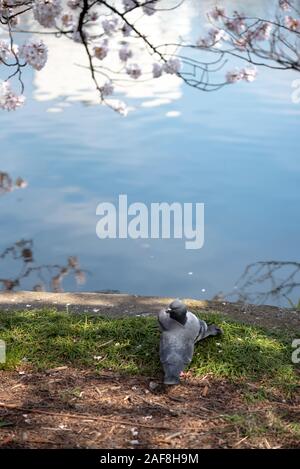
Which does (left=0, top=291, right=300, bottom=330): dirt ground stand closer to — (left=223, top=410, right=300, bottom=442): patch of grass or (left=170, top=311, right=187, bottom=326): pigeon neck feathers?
(left=170, top=311, right=187, bottom=326): pigeon neck feathers

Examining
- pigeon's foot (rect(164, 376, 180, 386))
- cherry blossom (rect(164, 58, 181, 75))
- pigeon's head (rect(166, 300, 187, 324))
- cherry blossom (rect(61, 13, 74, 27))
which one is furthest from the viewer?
cherry blossom (rect(164, 58, 181, 75))

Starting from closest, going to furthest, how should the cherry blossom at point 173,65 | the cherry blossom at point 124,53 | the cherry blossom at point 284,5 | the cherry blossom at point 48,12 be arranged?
the cherry blossom at point 48,12 → the cherry blossom at point 173,65 → the cherry blossom at point 284,5 → the cherry blossom at point 124,53

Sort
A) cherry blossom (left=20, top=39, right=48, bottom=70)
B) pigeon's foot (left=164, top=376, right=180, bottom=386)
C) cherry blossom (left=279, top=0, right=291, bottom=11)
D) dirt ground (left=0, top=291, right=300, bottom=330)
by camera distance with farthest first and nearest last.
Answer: cherry blossom (left=279, top=0, right=291, bottom=11)
cherry blossom (left=20, top=39, right=48, bottom=70)
dirt ground (left=0, top=291, right=300, bottom=330)
pigeon's foot (left=164, top=376, right=180, bottom=386)

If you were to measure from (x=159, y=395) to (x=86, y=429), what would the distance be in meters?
0.46

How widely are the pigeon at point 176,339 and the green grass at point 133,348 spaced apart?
19 centimetres

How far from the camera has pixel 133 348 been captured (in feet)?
13.0

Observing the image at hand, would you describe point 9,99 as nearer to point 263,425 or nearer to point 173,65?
point 173,65

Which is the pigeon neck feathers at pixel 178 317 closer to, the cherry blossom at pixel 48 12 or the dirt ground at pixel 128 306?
the dirt ground at pixel 128 306

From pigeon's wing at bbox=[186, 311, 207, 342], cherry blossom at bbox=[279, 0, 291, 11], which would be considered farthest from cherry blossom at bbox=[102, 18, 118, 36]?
pigeon's wing at bbox=[186, 311, 207, 342]

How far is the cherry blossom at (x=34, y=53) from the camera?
6.17 metres

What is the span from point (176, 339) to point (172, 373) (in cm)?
17

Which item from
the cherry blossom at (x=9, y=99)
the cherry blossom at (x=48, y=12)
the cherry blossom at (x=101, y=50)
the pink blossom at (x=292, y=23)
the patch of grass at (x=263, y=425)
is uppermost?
the pink blossom at (x=292, y=23)

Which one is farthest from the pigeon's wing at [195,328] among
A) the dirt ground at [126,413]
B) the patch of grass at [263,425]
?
the patch of grass at [263,425]

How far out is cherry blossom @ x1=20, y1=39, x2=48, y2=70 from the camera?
20.2 ft
